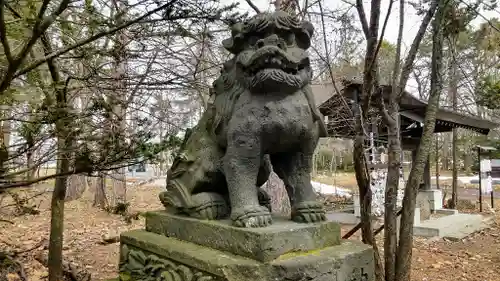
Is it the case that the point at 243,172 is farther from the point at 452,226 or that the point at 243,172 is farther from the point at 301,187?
the point at 452,226

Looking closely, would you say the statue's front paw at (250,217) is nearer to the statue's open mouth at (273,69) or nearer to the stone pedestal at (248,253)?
the stone pedestal at (248,253)

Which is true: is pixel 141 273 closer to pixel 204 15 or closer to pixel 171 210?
pixel 171 210

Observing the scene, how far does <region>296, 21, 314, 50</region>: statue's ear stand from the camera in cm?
231

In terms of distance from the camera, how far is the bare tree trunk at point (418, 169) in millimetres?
3713

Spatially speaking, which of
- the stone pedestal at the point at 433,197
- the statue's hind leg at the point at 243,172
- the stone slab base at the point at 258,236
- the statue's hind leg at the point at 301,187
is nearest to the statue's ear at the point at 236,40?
the statue's hind leg at the point at 243,172

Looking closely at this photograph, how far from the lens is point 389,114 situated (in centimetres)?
408

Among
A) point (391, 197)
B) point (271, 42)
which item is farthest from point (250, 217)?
point (391, 197)

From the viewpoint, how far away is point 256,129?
214cm

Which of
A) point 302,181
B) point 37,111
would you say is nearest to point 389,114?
point 302,181

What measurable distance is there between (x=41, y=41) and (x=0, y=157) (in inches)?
67.3

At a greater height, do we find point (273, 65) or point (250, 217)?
point (273, 65)

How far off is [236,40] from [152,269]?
144cm

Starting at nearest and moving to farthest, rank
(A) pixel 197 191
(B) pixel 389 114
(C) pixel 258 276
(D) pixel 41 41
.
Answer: (C) pixel 258 276 < (A) pixel 197 191 < (D) pixel 41 41 < (B) pixel 389 114

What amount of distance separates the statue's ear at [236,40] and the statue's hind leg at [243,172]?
0.55 meters
